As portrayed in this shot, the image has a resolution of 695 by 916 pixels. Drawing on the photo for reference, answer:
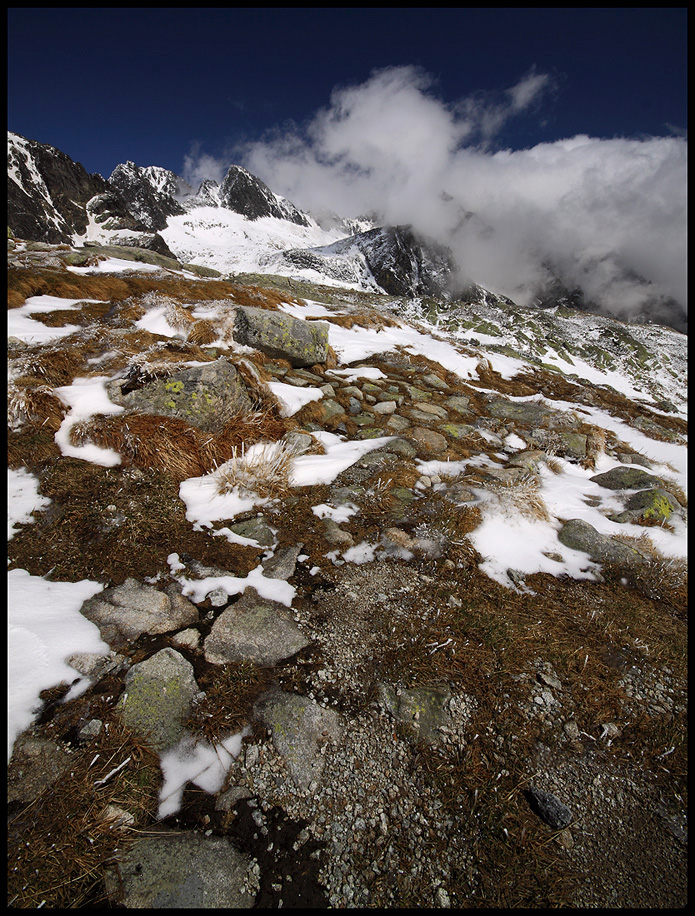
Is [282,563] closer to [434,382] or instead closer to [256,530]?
[256,530]

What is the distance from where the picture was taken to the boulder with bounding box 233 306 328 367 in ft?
28.0

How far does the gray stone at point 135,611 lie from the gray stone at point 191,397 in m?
2.82

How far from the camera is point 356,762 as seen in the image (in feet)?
7.89

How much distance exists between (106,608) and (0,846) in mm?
1527

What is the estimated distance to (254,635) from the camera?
313 cm

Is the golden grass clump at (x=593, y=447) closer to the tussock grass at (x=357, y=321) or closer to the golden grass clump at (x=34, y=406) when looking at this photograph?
the golden grass clump at (x=34, y=406)

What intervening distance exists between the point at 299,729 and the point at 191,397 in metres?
4.74

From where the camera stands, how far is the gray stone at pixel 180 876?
6.08 ft

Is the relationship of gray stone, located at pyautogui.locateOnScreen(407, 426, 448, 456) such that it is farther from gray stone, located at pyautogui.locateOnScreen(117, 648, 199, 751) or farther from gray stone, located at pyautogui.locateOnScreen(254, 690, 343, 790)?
gray stone, located at pyautogui.locateOnScreen(117, 648, 199, 751)

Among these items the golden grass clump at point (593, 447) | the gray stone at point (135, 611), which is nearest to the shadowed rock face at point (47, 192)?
the gray stone at point (135, 611)

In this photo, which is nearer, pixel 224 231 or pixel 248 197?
pixel 224 231

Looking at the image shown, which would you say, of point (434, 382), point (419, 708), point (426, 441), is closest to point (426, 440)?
point (426, 441)

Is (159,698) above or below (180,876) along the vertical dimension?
above

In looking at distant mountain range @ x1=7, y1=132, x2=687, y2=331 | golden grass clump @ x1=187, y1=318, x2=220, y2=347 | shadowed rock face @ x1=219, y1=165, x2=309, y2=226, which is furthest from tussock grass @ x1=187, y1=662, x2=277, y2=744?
shadowed rock face @ x1=219, y1=165, x2=309, y2=226
